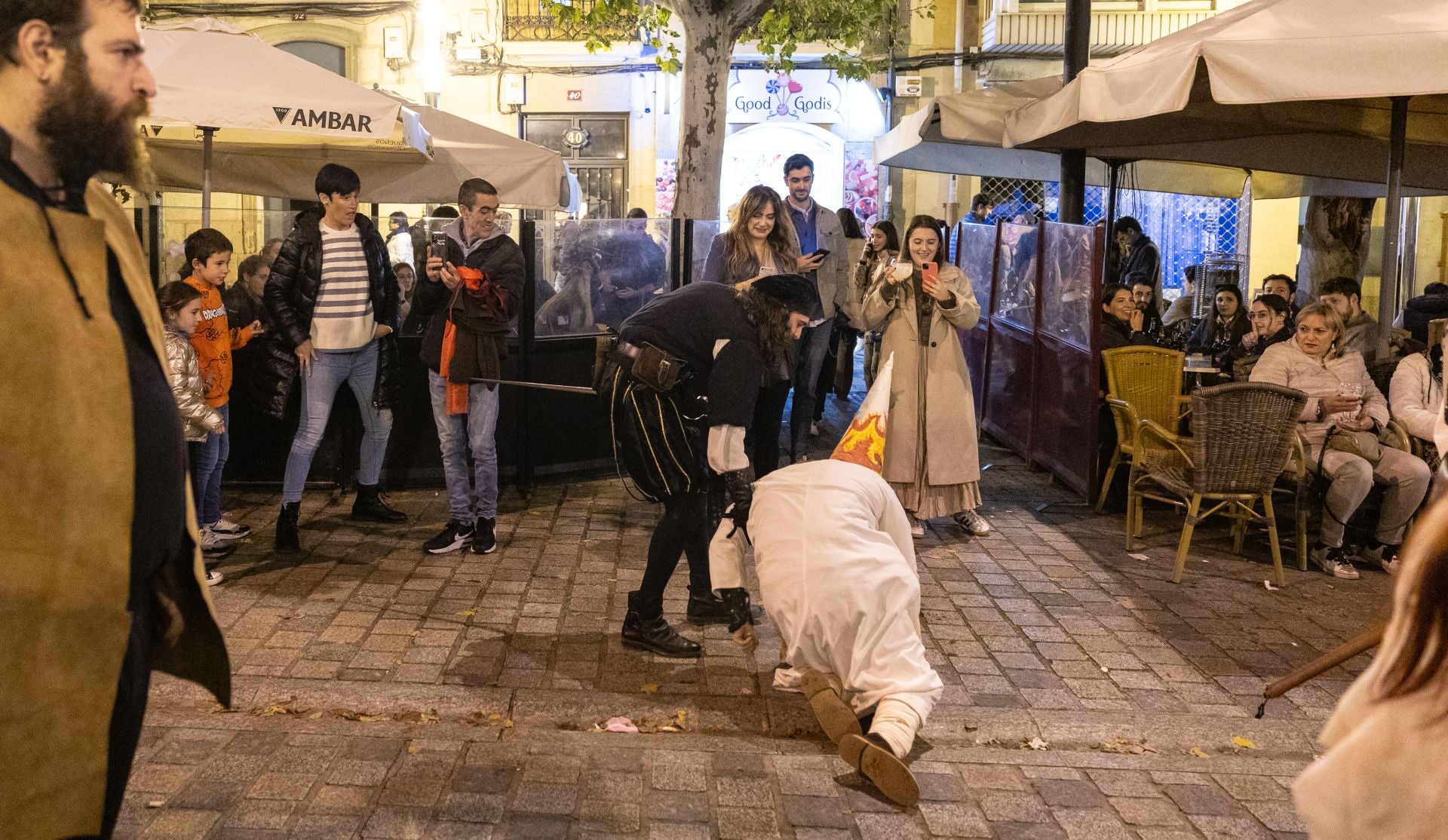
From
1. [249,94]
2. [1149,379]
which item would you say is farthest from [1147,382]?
[249,94]

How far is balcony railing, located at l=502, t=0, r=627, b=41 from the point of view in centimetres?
2352

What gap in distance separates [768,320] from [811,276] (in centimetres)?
366

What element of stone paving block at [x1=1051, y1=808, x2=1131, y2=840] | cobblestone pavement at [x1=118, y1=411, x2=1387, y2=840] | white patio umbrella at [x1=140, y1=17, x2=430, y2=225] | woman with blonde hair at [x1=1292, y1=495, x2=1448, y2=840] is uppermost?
white patio umbrella at [x1=140, y1=17, x2=430, y2=225]

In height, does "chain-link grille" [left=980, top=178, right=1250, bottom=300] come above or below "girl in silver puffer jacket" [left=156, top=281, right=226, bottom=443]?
above

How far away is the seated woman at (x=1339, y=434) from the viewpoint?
7562mm

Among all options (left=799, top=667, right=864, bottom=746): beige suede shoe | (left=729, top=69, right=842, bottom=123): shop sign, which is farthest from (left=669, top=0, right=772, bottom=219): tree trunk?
(left=729, top=69, right=842, bottom=123): shop sign

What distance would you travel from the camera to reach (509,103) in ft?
77.5

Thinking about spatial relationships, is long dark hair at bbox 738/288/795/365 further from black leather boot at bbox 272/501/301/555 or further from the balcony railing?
the balcony railing

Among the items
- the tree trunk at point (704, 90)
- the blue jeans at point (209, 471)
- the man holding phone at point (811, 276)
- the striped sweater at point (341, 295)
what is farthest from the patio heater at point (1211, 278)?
the blue jeans at point (209, 471)

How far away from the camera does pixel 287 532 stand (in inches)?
289

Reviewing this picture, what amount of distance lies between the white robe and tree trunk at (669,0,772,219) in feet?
23.8

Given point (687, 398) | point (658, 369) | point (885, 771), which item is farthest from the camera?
point (687, 398)

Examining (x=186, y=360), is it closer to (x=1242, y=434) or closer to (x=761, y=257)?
(x=761, y=257)

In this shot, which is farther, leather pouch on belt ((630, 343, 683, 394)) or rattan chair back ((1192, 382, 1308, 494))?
rattan chair back ((1192, 382, 1308, 494))
